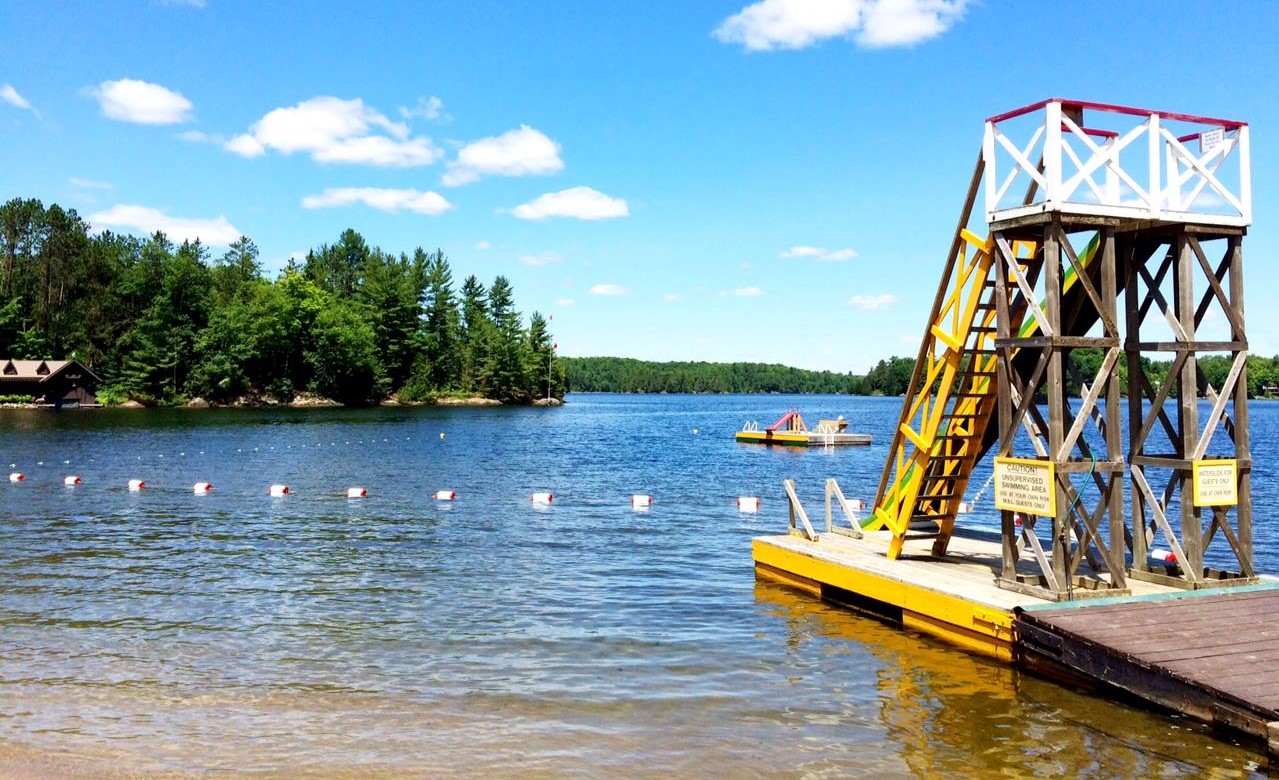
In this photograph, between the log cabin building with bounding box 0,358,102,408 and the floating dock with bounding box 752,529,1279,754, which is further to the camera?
the log cabin building with bounding box 0,358,102,408

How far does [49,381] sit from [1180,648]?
116m

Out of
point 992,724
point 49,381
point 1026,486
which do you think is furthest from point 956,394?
point 49,381

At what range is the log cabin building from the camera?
329 ft

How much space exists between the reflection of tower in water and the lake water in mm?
35

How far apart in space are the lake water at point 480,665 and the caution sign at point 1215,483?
12.2 feet

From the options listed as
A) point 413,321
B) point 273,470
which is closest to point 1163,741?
point 273,470

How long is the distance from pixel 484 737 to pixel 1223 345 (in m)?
11.1

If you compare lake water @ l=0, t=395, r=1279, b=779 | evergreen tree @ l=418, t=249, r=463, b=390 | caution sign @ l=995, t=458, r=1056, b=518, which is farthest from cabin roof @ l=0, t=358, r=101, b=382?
caution sign @ l=995, t=458, r=1056, b=518

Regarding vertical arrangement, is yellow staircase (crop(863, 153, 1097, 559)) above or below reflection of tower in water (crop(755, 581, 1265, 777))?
above

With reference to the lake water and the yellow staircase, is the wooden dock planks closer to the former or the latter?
the lake water

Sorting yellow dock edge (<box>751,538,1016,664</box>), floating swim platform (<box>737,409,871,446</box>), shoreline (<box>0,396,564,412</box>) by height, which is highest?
shoreline (<box>0,396,564,412</box>)

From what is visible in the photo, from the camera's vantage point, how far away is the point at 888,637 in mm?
13789

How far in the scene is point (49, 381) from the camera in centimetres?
10169

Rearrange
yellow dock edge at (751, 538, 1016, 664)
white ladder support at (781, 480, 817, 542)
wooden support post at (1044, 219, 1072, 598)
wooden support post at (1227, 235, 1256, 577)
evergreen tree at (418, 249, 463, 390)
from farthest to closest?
evergreen tree at (418, 249, 463, 390), white ladder support at (781, 480, 817, 542), wooden support post at (1227, 235, 1256, 577), yellow dock edge at (751, 538, 1016, 664), wooden support post at (1044, 219, 1072, 598)
